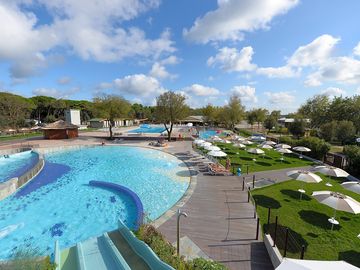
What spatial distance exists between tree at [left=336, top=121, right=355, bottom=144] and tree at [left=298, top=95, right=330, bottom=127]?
13390 millimetres

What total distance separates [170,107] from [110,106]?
999 cm

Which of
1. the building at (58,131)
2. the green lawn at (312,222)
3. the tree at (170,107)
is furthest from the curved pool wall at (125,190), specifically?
the building at (58,131)

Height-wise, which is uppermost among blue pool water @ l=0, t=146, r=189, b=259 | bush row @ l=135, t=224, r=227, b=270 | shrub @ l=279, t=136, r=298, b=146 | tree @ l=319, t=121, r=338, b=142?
tree @ l=319, t=121, r=338, b=142

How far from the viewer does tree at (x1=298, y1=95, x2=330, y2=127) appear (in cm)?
4455

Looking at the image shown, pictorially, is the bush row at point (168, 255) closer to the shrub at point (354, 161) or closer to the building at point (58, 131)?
the shrub at point (354, 161)

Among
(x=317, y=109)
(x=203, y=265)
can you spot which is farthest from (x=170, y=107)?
(x=317, y=109)

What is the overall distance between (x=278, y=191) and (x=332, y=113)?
131 feet

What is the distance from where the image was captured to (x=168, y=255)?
5.63 meters

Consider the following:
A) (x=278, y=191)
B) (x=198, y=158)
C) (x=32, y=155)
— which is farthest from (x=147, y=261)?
(x=32, y=155)

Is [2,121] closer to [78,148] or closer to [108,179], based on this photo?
[78,148]

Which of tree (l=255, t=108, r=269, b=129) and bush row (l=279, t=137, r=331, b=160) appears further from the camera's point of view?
tree (l=255, t=108, r=269, b=129)

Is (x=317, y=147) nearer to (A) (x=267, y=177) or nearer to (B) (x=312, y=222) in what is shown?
(A) (x=267, y=177)

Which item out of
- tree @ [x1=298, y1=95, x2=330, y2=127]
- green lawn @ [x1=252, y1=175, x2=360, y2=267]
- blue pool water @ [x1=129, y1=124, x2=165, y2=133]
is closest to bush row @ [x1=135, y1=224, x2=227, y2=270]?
green lawn @ [x1=252, y1=175, x2=360, y2=267]

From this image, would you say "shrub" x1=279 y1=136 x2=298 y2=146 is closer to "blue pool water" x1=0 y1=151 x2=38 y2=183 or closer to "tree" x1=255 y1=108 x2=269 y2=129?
"tree" x1=255 y1=108 x2=269 y2=129
